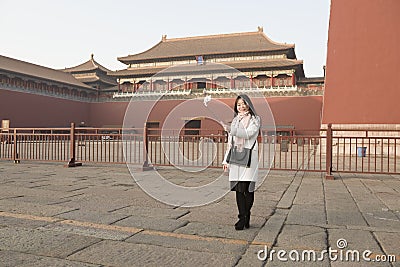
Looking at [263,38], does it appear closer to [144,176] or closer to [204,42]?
[204,42]

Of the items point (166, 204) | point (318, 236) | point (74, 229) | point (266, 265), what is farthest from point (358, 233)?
point (74, 229)

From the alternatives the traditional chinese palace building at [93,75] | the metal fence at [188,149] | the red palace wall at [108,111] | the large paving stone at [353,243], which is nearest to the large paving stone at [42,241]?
the large paving stone at [353,243]

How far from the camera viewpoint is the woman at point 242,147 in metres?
2.48

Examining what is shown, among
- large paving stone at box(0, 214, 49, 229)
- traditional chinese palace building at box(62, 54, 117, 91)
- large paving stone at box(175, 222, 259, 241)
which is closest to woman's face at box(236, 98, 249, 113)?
large paving stone at box(175, 222, 259, 241)

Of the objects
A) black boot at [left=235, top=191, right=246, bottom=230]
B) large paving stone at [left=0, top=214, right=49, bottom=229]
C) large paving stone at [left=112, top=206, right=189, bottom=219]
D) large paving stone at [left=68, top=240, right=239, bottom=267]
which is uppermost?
black boot at [left=235, top=191, right=246, bottom=230]

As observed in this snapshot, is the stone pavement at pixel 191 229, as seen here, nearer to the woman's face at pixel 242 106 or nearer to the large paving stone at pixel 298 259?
the large paving stone at pixel 298 259

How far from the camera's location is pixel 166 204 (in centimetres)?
342

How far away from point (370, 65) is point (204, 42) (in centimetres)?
1929

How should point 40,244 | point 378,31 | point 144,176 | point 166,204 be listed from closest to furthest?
1. point 40,244
2. point 166,204
3. point 144,176
4. point 378,31

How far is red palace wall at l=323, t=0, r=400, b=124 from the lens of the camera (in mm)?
10086

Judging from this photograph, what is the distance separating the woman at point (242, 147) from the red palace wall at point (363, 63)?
919 cm

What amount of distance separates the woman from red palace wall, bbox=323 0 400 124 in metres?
9.19

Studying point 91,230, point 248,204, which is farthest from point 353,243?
point 91,230

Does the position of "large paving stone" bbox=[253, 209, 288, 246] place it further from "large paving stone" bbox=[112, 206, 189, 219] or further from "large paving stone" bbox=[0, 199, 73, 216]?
"large paving stone" bbox=[0, 199, 73, 216]
